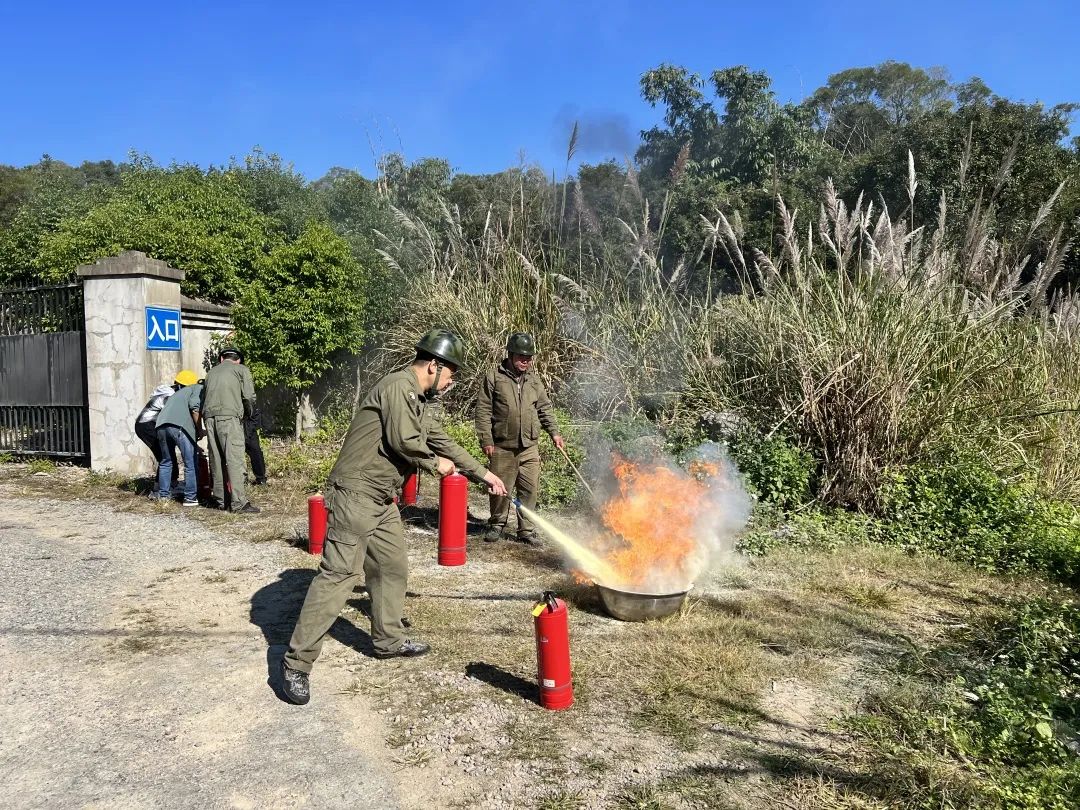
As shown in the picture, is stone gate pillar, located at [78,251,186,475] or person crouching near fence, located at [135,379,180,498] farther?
stone gate pillar, located at [78,251,186,475]

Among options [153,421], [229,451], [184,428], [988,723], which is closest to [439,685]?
[988,723]

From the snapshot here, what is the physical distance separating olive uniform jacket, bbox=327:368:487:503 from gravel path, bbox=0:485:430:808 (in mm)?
1121

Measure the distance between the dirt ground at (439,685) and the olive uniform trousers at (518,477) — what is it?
0.71 meters

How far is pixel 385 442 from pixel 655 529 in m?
2.05

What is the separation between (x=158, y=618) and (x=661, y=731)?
11.7 ft

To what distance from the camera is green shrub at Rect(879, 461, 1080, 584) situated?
20.9ft

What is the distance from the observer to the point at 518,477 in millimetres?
7293

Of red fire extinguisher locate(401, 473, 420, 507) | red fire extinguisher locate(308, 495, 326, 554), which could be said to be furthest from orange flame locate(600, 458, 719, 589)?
red fire extinguisher locate(401, 473, 420, 507)

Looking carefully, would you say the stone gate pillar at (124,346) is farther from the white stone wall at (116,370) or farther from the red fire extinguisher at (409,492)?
the red fire extinguisher at (409,492)

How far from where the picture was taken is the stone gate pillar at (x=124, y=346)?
9.60 m

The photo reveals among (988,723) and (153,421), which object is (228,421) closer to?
(153,421)

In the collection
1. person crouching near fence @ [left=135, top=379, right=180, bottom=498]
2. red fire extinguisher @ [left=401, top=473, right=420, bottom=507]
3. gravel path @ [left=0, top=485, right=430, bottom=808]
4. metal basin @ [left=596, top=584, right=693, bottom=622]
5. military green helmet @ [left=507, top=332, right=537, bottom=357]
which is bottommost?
gravel path @ [left=0, top=485, right=430, bottom=808]

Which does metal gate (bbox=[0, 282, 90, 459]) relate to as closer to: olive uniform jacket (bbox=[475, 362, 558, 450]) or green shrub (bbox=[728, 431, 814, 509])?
olive uniform jacket (bbox=[475, 362, 558, 450])

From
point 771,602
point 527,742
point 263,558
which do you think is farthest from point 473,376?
point 527,742
